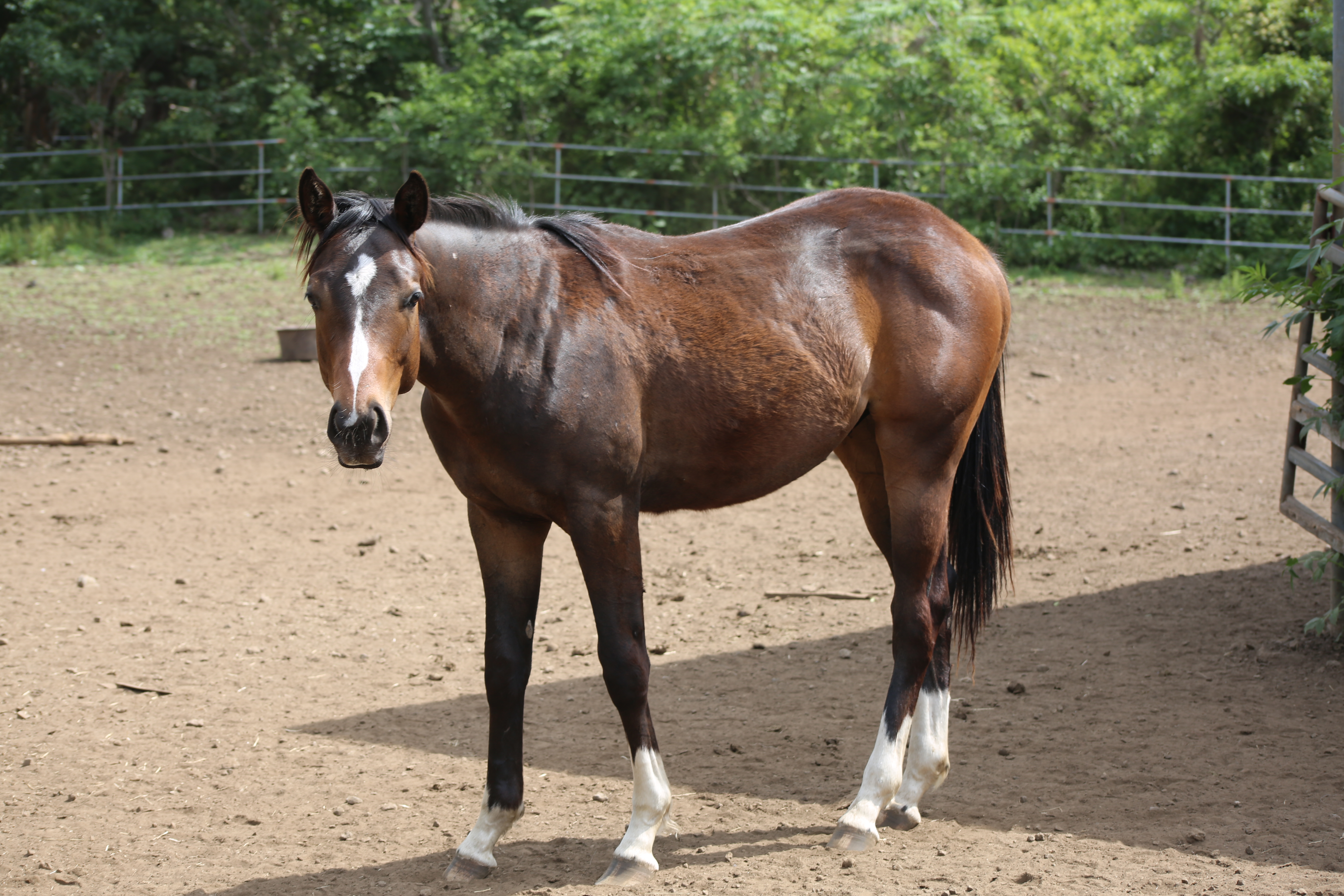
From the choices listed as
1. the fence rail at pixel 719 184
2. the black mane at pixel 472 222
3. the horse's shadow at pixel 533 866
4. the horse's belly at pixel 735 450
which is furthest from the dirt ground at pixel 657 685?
the fence rail at pixel 719 184

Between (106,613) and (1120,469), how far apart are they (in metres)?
6.78

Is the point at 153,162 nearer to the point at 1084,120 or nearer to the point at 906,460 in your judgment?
the point at 1084,120

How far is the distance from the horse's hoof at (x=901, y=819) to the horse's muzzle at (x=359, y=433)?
2109 mm

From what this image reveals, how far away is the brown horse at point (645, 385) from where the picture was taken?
3.04m

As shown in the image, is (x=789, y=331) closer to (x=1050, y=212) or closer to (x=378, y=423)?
(x=378, y=423)

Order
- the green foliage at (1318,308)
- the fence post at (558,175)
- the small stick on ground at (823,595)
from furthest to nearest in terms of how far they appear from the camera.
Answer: the fence post at (558,175), the small stick on ground at (823,595), the green foliage at (1318,308)

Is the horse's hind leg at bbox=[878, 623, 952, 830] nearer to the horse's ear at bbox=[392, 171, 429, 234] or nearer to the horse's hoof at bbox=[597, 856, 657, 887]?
the horse's hoof at bbox=[597, 856, 657, 887]

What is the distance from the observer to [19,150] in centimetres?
1952

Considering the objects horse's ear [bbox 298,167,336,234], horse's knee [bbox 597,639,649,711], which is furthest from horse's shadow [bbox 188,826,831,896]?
horse's ear [bbox 298,167,336,234]

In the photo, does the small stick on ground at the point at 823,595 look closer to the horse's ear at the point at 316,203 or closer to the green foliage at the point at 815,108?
the horse's ear at the point at 316,203

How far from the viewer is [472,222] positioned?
11.0 ft

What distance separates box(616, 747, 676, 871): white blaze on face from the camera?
3.39 meters

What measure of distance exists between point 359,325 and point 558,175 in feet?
44.7

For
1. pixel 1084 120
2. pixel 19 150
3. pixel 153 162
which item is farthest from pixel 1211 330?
pixel 19 150
